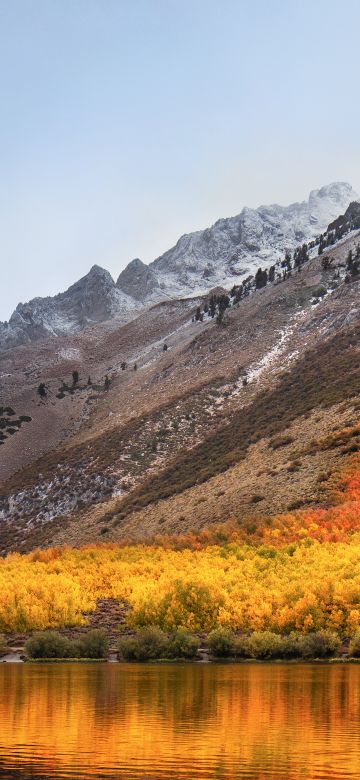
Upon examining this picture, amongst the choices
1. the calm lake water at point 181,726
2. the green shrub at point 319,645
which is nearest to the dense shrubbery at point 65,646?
the calm lake water at point 181,726

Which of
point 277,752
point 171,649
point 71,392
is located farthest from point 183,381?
point 277,752

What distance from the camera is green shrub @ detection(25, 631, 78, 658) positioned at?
74.4 feet

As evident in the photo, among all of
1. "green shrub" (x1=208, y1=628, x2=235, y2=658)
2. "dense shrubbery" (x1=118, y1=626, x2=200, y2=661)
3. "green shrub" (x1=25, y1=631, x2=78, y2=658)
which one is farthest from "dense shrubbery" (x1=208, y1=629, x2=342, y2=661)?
"green shrub" (x1=25, y1=631, x2=78, y2=658)

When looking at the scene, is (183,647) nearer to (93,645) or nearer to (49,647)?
(93,645)

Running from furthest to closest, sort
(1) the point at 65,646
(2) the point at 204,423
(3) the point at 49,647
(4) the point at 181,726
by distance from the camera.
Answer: (2) the point at 204,423, (1) the point at 65,646, (3) the point at 49,647, (4) the point at 181,726

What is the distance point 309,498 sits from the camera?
46562mm

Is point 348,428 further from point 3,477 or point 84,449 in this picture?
point 3,477

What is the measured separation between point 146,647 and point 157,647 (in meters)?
0.29

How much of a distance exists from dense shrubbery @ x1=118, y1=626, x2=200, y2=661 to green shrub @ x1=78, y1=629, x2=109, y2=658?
0.56m

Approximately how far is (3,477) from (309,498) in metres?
53.4

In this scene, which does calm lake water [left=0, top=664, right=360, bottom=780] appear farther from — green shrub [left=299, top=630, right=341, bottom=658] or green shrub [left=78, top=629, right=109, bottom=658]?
green shrub [left=78, top=629, right=109, bottom=658]

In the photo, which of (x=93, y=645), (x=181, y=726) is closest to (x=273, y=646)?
(x=93, y=645)

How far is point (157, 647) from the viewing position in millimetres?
22375

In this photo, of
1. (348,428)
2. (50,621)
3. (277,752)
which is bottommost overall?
(50,621)
